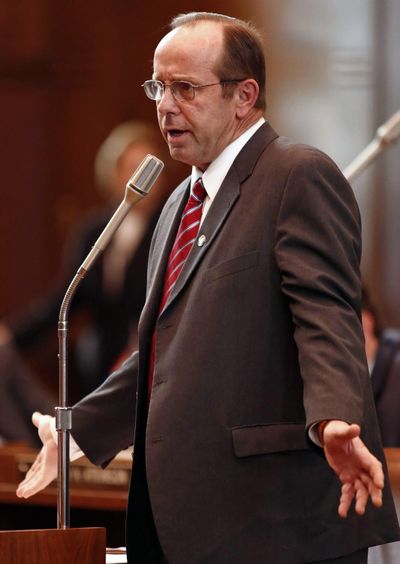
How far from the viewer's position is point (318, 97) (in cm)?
668

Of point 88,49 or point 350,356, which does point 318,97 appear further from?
point 350,356

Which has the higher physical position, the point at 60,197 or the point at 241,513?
the point at 241,513

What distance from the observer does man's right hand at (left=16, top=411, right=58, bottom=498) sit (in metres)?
2.54

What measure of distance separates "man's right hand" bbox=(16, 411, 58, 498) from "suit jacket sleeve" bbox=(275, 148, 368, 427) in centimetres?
65

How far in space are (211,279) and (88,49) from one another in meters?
5.53

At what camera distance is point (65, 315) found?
7.75 feet

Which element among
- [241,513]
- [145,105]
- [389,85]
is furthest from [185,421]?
[145,105]

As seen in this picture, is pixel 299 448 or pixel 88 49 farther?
pixel 88 49

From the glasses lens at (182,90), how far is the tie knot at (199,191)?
160 mm

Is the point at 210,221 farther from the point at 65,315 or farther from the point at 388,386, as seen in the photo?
the point at 388,386

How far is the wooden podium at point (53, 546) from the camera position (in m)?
2.13

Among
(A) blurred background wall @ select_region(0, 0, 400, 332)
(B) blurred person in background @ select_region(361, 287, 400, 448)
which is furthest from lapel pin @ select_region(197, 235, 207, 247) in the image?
(A) blurred background wall @ select_region(0, 0, 400, 332)

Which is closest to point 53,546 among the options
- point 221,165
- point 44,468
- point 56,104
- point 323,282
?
point 44,468

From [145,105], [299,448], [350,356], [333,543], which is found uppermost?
[350,356]
